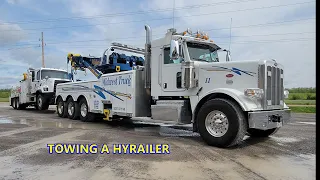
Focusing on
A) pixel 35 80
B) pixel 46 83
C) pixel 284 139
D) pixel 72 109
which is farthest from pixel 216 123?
pixel 35 80

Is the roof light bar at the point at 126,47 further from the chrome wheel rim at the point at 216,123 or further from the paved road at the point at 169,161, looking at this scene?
the chrome wheel rim at the point at 216,123

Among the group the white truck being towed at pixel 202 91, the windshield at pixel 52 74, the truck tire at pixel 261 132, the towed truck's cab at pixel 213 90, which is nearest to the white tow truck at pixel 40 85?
the windshield at pixel 52 74

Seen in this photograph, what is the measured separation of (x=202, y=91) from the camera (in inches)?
275

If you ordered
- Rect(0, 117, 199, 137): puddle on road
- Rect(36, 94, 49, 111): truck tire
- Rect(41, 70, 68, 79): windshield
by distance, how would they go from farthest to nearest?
Rect(41, 70, 68, 79): windshield < Rect(36, 94, 49, 111): truck tire < Rect(0, 117, 199, 137): puddle on road

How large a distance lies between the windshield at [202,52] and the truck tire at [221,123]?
5.31 feet

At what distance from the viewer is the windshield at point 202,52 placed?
7.52m

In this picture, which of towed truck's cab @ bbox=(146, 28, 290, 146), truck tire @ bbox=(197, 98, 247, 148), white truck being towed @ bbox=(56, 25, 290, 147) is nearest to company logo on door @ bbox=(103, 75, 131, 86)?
white truck being towed @ bbox=(56, 25, 290, 147)

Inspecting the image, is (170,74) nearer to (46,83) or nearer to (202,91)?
(202,91)

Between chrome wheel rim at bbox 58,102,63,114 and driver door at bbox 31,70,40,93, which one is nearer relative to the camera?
chrome wheel rim at bbox 58,102,63,114

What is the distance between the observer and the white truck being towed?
6.13 meters

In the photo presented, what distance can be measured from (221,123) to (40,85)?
1353 centimetres

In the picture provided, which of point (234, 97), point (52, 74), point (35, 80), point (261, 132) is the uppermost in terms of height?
point (52, 74)

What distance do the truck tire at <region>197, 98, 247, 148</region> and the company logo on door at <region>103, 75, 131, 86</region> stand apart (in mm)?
3152
